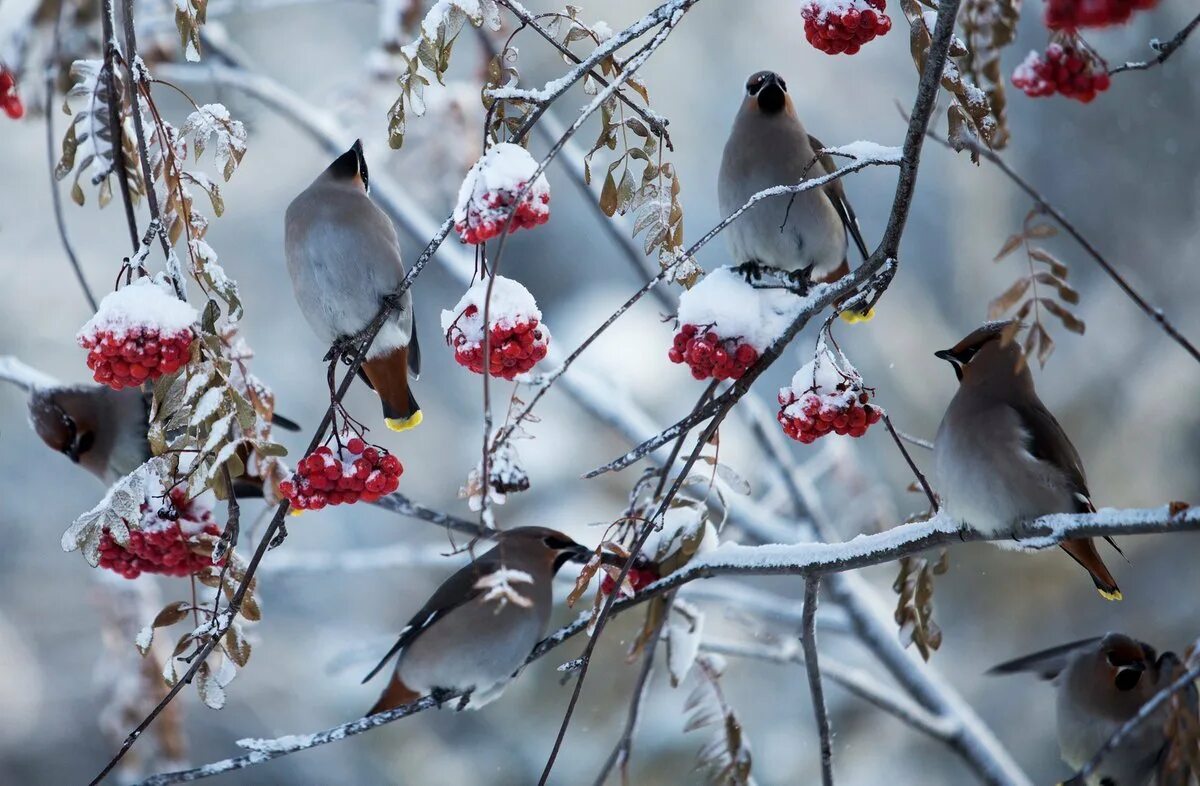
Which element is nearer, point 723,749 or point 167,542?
point 167,542

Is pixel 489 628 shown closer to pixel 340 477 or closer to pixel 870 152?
pixel 340 477

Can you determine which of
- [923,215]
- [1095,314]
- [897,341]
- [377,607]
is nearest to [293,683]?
[377,607]

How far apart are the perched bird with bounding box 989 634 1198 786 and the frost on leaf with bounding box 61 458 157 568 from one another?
6.77 ft

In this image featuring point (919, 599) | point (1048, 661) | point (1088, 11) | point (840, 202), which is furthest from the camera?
point (1048, 661)

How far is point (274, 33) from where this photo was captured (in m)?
9.03

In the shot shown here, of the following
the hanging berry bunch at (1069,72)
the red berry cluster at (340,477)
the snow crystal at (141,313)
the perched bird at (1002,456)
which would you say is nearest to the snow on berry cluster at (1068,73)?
the hanging berry bunch at (1069,72)

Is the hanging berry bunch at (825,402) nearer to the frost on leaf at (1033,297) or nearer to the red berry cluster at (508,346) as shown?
the frost on leaf at (1033,297)

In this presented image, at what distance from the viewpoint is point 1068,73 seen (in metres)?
2.34

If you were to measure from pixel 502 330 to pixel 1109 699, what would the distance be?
7.02 feet

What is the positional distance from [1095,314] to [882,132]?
72.8 inches

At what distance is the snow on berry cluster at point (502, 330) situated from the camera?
1.77 m

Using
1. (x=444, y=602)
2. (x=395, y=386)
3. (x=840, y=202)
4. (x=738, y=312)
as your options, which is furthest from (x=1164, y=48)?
(x=444, y=602)

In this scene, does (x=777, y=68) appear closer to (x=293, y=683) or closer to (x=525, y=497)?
(x=525, y=497)

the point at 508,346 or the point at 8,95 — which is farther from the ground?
the point at 8,95
